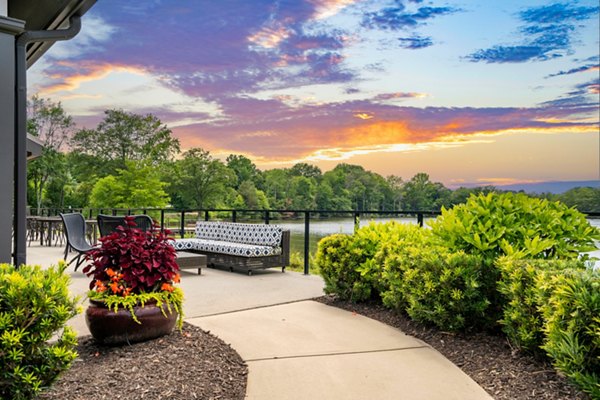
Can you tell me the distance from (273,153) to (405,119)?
11.7 meters

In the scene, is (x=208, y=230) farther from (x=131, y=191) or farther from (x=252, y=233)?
(x=131, y=191)

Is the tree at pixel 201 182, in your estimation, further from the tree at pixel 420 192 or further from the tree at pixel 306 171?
the tree at pixel 420 192

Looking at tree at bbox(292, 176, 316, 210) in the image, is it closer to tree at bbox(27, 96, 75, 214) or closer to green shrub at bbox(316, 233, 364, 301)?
tree at bbox(27, 96, 75, 214)

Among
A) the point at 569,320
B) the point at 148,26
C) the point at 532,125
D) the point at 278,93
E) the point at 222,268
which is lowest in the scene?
the point at 222,268


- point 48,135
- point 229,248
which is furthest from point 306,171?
point 229,248

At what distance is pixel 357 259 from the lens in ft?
15.4

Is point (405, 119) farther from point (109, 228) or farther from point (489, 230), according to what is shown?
point (489, 230)

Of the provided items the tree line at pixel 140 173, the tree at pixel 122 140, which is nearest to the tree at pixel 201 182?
the tree line at pixel 140 173

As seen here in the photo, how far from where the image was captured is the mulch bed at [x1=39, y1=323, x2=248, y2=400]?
7.87ft

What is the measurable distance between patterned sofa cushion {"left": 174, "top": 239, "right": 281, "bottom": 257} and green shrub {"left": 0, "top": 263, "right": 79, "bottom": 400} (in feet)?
15.5

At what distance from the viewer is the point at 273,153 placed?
26.3m

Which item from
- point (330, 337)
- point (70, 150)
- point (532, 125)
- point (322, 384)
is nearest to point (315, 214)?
point (330, 337)

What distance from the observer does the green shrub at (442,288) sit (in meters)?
3.35

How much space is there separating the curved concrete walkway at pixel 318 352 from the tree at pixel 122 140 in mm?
31294
